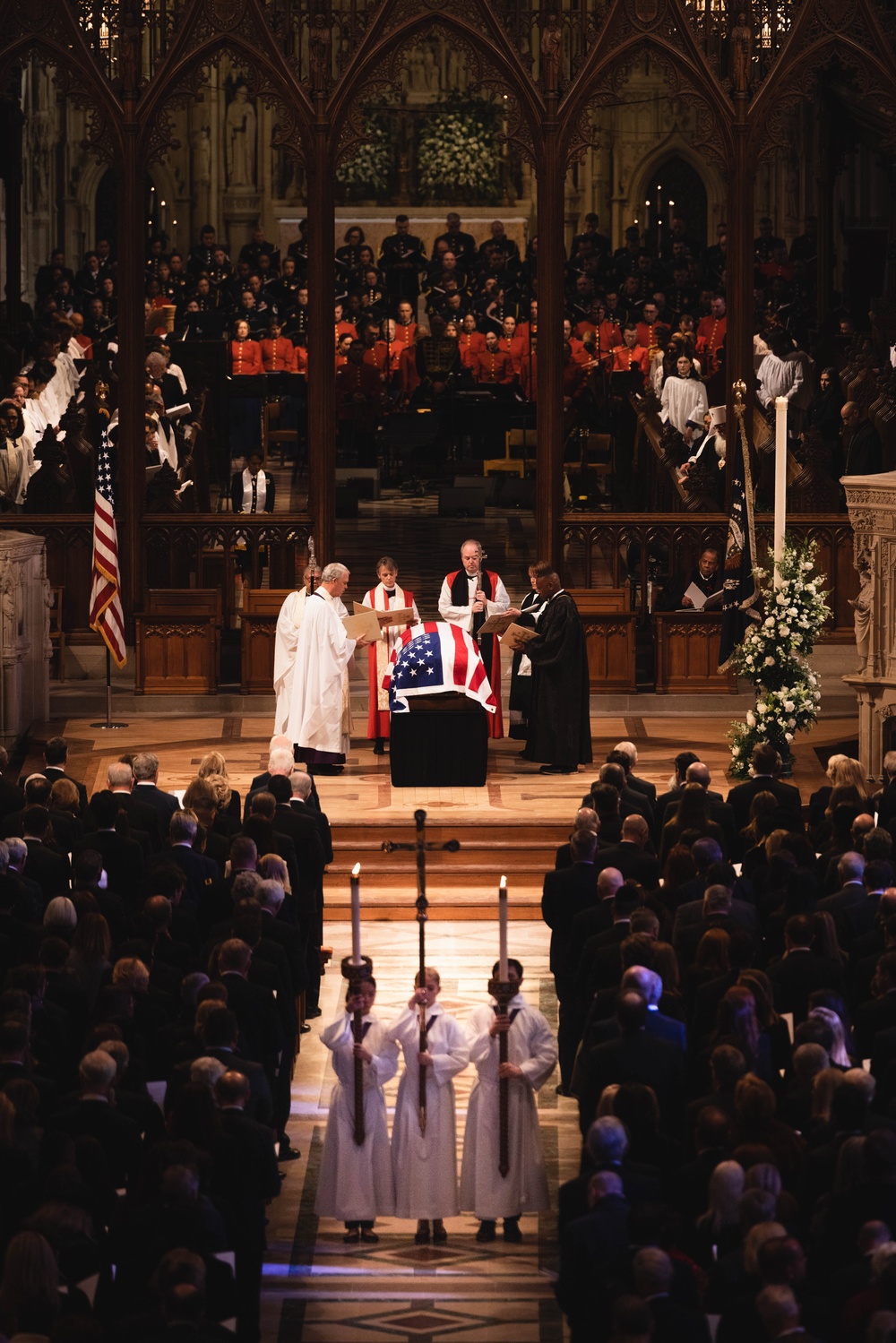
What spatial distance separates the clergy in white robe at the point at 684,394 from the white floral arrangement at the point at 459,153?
14.3 m

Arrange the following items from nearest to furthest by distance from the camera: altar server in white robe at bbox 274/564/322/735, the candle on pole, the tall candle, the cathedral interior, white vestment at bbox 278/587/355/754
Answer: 1. the tall candle
2. the cathedral interior
3. the candle on pole
4. white vestment at bbox 278/587/355/754
5. altar server in white robe at bbox 274/564/322/735

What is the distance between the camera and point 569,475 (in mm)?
24641

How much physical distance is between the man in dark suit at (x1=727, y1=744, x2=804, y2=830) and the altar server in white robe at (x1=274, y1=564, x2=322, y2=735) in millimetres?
4699

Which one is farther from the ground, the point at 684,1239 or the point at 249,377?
the point at 249,377

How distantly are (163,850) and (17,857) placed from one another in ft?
3.80

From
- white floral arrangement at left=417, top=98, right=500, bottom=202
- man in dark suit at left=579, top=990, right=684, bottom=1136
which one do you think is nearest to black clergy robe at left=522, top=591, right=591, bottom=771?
man in dark suit at left=579, top=990, right=684, bottom=1136

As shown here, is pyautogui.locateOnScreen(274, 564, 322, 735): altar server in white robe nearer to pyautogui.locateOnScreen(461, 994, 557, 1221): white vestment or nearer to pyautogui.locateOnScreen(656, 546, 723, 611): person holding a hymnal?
pyautogui.locateOnScreen(656, 546, 723, 611): person holding a hymnal

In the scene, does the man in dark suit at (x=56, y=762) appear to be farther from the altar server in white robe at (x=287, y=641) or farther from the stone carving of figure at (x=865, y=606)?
the stone carving of figure at (x=865, y=606)

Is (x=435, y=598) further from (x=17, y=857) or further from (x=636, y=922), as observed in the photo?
(x=636, y=922)

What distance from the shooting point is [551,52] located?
20.4 metres

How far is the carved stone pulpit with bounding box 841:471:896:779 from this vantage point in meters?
16.4

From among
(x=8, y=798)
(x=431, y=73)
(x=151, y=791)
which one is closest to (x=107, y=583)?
(x=8, y=798)

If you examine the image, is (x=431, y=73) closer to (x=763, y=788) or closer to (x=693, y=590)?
(x=693, y=590)

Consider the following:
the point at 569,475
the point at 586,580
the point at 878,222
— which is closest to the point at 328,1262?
the point at 586,580
